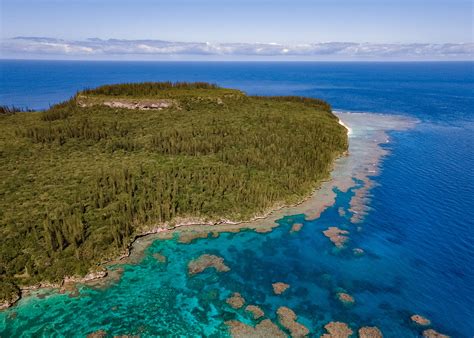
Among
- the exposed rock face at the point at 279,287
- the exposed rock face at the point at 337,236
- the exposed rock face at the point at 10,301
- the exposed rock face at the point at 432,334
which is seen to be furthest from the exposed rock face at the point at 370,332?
the exposed rock face at the point at 10,301

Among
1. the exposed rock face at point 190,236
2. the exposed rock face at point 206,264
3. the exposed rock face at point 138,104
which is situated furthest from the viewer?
the exposed rock face at point 138,104

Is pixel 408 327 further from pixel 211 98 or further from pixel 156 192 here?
pixel 211 98

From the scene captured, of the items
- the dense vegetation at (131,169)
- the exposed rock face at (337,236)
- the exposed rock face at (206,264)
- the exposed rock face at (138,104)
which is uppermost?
the exposed rock face at (138,104)

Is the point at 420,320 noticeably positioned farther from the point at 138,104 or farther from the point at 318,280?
the point at 138,104

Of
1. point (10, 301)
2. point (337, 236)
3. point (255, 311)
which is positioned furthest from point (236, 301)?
point (10, 301)

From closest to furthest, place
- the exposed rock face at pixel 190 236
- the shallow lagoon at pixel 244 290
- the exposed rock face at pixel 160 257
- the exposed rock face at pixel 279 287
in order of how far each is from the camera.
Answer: the shallow lagoon at pixel 244 290 < the exposed rock face at pixel 279 287 < the exposed rock face at pixel 160 257 < the exposed rock face at pixel 190 236

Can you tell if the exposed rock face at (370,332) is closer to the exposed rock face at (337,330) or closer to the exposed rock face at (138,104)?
the exposed rock face at (337,330)
